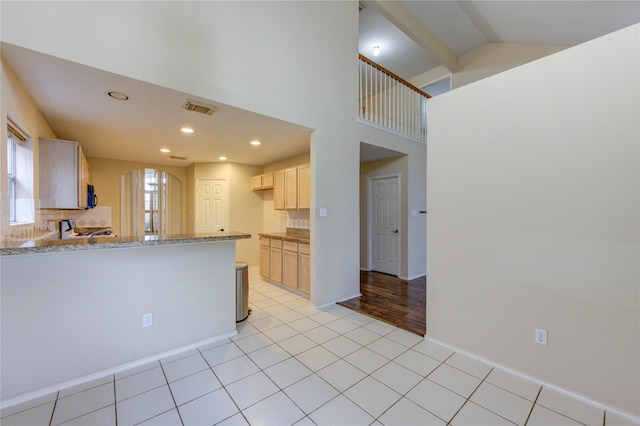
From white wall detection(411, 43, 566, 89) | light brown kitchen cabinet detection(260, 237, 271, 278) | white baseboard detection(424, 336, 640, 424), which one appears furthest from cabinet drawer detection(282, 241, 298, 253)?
white wall detection(411, 43, 566, 89)

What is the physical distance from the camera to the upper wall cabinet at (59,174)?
9.41 ft

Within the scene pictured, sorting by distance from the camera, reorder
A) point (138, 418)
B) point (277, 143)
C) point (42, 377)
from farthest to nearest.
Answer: point (277, 143) → point (42, 377) → point (138, 418)

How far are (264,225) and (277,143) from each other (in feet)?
8.39

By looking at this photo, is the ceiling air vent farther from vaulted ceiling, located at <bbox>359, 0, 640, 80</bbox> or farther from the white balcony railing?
vaulted ceiling, located at <bbox>359, 0, 640, 80</bbox>

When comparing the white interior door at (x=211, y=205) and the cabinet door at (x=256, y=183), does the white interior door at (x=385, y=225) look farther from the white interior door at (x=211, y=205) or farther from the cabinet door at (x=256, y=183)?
the white interior door at (x=211, y=205)

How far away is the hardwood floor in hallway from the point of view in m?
3.14

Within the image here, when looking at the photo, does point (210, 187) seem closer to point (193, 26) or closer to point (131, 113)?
point (131, 113)

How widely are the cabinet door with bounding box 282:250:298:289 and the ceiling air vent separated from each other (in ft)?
7.58

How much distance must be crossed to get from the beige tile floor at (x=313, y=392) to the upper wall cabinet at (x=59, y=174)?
215 centimetres

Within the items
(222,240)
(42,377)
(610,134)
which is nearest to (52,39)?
(222,240)

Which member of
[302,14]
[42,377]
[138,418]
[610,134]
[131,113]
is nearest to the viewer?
[138,418]

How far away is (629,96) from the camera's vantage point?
170 cm

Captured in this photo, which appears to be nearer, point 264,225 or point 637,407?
point 637,407

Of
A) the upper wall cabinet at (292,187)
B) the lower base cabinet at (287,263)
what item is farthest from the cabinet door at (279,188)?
the lower base cabinet at (287,263)
